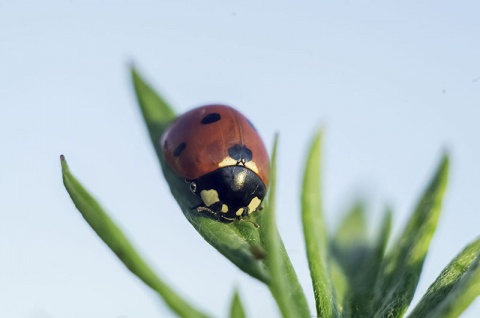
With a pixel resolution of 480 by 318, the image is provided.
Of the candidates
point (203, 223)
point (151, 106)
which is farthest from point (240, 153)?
point (203, 223)

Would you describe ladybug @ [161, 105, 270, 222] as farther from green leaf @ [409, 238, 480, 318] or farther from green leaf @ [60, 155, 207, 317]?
green leaf @ [60, 155, 207, 317]

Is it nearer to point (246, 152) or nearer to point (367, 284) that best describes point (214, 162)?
point (246, 152)

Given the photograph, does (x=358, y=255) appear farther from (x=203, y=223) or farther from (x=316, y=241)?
(x=203, y=223)

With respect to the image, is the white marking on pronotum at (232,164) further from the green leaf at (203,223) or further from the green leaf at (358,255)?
the green leaf at (358,255)

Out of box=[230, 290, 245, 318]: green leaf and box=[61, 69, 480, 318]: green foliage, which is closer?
box=[230, 290, 245, 318]: green leaf

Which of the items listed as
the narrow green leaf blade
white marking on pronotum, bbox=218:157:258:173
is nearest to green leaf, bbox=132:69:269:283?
the narrow green leaf blade
